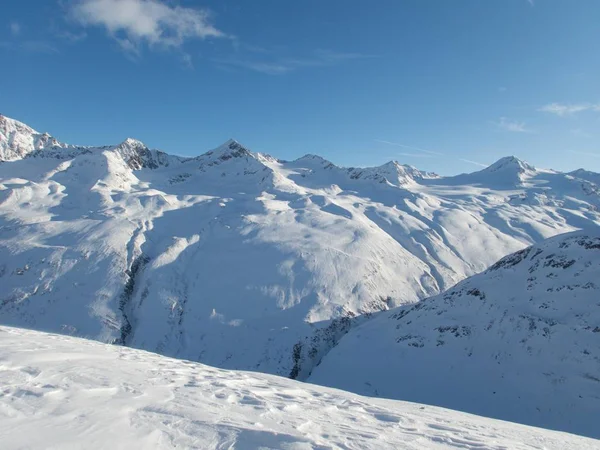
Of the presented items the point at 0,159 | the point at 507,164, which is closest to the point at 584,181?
the point at 507,164

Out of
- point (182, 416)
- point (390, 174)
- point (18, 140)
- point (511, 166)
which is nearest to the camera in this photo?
point (182, 416)

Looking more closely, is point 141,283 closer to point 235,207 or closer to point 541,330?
point 235,207

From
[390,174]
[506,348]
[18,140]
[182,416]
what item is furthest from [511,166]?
[18,140]

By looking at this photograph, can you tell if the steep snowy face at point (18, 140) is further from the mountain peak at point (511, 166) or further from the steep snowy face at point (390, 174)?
the mountain peak at point (511, 166)

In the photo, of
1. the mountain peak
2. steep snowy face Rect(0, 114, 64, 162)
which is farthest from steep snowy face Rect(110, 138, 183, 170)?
the mountain peak

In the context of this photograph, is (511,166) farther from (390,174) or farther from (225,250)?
(225,250)

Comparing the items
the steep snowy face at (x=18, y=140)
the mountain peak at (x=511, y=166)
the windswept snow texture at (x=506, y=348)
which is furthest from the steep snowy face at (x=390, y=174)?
the steep snowy face at (x=18, y=140)
